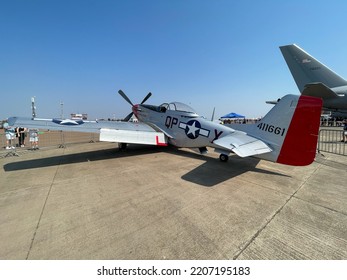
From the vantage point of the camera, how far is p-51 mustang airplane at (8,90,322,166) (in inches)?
153

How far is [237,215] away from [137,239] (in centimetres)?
162

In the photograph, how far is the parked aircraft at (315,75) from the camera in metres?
9.96

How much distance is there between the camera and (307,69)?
1098 centimetres

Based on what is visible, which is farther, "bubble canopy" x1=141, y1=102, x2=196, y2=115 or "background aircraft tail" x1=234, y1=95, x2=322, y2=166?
"bubble canopy" x1=141, y1=102, x2=196, y2=115

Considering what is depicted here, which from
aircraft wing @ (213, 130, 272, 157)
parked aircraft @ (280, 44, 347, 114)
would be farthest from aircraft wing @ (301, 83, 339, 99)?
aircraft wing @ (213, 130, 272, 157)

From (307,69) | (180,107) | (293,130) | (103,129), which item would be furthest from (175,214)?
(307,69)

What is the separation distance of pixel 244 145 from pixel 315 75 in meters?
11.1

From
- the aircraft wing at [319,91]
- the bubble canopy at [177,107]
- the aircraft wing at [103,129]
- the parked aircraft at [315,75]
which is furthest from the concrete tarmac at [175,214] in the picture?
the parked aircraft at [315,75]

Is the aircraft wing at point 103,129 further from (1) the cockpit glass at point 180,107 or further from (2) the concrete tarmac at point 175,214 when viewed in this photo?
(2) the concrete tarmac at point 175,214

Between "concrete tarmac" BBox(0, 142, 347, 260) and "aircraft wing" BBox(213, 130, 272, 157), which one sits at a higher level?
"aircraft wing" BBox(213, 130, 272, 157)

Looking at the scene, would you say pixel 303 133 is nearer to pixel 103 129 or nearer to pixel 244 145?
pixel 244 145

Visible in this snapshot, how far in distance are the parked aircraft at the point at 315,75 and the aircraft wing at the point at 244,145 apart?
8.20 m

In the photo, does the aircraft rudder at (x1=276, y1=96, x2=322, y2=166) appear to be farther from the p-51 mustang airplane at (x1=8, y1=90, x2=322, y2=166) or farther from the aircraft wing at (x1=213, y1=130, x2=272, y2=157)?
the aircraft wing at (x1=213, y1=130, x2=272, y2=157)
